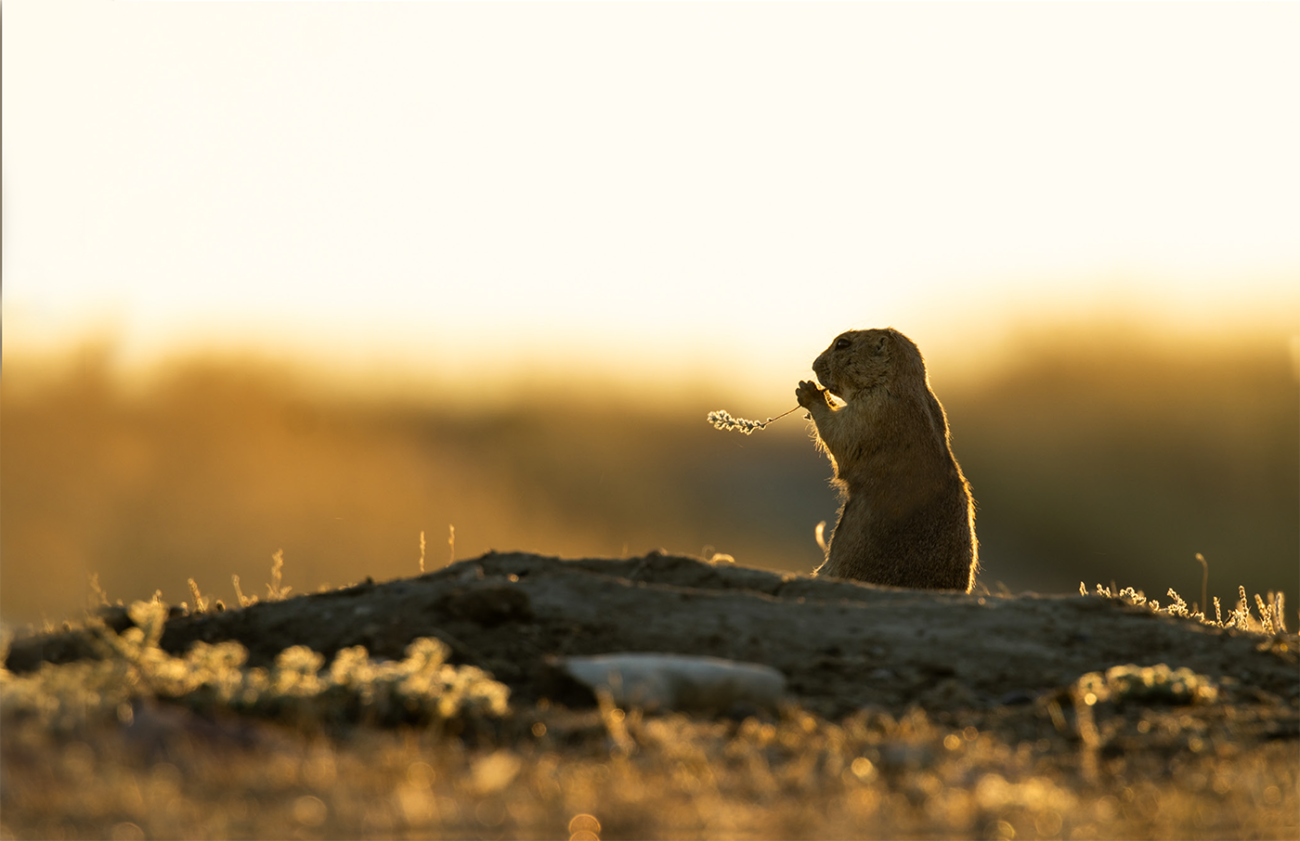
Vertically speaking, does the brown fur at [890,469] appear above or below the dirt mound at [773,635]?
above

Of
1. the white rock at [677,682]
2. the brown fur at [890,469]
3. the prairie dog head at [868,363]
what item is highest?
the prairie dog head at [868,363]

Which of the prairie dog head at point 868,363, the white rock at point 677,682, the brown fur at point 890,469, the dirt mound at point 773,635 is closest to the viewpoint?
the white rock at point 677,682

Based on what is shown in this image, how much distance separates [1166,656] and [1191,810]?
2.52 metres

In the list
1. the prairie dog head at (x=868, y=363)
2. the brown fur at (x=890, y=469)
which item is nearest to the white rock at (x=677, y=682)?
the brown fur at (x=890, y=469)

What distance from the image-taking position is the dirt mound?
205 inches

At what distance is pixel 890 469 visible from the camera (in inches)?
343

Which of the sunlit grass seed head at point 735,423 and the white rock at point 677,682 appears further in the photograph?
the sunlit grass seed head at point 735,423

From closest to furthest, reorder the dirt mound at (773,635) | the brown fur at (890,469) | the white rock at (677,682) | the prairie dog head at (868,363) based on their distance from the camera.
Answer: the white rock at (677,682) → the dirt mound at (773,635) → the brown fur at (890,469) → the prairie dog head at (868,363)

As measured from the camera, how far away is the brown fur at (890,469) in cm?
830

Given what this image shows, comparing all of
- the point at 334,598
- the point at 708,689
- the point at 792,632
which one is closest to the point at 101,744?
the point at 708,689

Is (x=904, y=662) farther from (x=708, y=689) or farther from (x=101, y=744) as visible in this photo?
(x=101, y=744)

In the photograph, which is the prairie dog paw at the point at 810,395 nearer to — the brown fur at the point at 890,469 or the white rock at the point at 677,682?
the brown fur at the point at 890,469

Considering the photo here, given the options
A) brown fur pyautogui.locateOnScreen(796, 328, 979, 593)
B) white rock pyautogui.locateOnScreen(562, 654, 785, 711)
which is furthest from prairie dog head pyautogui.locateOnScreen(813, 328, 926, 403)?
white rock pyautogui.locateOnScreen(562, 654, 785, 711)

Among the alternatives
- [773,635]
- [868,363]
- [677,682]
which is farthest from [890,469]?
[677,682]
